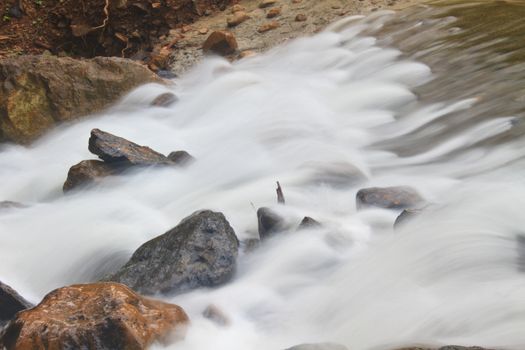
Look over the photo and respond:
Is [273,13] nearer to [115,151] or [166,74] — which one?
[166,74]

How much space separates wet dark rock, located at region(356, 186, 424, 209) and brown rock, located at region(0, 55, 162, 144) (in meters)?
4.17

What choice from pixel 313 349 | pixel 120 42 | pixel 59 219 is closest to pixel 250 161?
pixel 59 219

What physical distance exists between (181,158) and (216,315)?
9.43 feet

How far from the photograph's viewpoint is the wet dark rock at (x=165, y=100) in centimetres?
814

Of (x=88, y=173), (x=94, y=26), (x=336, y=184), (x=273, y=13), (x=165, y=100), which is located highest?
(x=94, y=26)

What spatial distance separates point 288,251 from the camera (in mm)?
4258

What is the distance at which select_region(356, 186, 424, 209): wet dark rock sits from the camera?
4484 mm

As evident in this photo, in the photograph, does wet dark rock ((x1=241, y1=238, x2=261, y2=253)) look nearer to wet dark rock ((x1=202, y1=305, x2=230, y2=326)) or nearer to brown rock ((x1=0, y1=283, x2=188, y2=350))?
wet dark rock ((x1=202, y1=305, x2=230, y2=326))

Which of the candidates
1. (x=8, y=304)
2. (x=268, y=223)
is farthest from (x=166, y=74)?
(x=8, y=304)

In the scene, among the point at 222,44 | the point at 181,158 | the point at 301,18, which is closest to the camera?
the point at 181,158

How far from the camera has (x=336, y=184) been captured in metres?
5.20

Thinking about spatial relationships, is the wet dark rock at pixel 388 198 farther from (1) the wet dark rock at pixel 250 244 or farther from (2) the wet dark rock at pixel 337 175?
(1) the wet dark rock at pixel 250 244

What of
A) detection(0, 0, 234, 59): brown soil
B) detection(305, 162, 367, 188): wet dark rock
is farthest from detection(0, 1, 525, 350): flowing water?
detection(0, 0, 234, 59): brown soil

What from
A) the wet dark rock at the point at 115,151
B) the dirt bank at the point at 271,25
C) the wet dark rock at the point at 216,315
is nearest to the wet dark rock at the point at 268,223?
the wet dark rock at the point at 216,315
